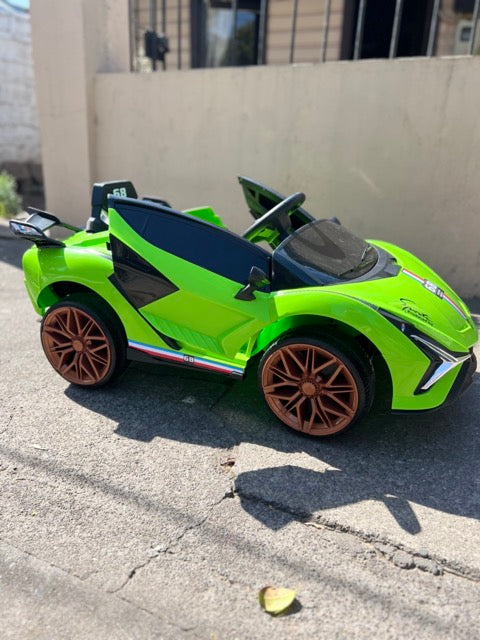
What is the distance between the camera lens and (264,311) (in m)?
2.95

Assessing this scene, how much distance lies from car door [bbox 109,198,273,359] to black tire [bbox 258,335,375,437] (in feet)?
0.80

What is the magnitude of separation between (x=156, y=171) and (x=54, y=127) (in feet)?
5.81

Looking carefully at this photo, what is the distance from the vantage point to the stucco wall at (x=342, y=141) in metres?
5.27

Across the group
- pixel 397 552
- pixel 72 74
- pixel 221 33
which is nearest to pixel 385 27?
pixel 221 33

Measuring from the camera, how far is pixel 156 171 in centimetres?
698

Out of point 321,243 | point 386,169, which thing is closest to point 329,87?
point 386,169

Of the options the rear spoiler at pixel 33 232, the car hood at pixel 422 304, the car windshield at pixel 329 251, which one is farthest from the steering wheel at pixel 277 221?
the rear spoiler at pixel 33 232

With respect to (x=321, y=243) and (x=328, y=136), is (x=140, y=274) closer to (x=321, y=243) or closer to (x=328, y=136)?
(x=321, y=243)

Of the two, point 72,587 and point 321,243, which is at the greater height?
point 321,243

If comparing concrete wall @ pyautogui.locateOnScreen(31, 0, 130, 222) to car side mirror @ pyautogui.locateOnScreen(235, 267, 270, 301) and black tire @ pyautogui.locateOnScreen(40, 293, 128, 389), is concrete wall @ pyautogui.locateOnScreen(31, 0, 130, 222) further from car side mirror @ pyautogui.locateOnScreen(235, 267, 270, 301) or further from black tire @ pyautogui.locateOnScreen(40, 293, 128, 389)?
car side mirror @ pyautogui.locateOnScreen(235, 267, 270, 301)

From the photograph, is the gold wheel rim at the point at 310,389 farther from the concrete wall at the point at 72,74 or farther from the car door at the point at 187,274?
the concrete wall at the point at 72,74

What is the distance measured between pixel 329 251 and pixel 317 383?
3.07 ft

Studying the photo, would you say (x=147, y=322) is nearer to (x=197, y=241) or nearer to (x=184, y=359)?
(x=184, y=359)

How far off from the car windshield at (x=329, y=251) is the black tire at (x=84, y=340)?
4.09ft
